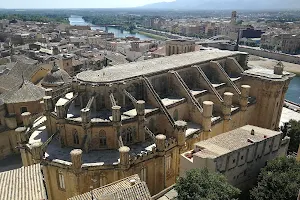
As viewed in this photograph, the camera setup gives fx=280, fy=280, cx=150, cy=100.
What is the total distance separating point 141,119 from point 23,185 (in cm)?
1178

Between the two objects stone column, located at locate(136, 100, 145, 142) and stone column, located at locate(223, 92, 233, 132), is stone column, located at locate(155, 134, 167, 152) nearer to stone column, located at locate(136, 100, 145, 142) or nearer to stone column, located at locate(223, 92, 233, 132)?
stone column, located at locate(136, 100, 145, 142)

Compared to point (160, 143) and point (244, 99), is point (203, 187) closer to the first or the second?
point (160, 143)

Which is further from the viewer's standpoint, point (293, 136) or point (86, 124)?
point (293, 136)

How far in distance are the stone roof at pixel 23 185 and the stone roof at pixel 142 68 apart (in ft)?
37.9

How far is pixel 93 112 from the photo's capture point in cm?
2627

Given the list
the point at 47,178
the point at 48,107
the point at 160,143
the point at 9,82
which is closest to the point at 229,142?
the point at 160,143

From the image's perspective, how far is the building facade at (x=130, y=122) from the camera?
2294 cm

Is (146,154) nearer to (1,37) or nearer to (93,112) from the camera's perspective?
(93,112)

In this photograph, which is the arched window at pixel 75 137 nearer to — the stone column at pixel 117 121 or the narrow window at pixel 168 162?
the stone column at pixel 117 121

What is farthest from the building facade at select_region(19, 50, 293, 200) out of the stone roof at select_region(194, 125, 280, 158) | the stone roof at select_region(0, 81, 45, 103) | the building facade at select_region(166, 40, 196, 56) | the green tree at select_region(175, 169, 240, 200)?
the building facade at select_region(166, 40, 196, 56)

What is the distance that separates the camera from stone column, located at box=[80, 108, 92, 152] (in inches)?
909

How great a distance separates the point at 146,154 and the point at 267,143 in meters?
9.94

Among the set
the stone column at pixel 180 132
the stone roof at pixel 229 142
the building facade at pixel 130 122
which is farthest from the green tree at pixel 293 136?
the stone column at pixel 180 132

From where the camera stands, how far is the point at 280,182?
19.2 meters
